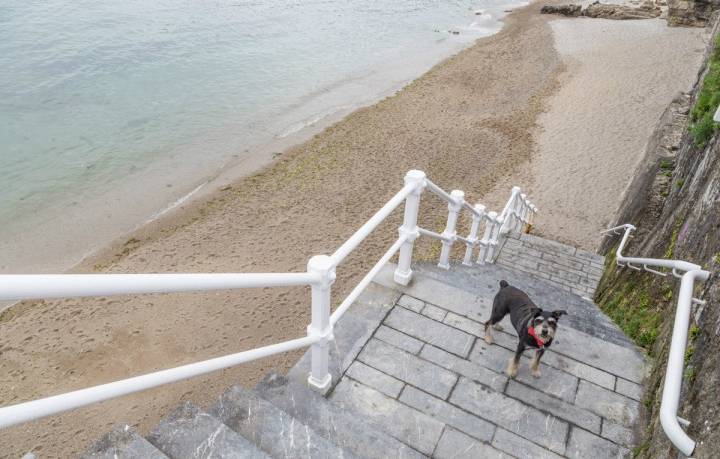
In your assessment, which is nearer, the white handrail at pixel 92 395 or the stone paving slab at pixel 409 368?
the white handrail at pixel 92 395

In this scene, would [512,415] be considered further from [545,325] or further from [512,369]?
[545,325]

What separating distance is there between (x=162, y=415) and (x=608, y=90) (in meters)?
22.7

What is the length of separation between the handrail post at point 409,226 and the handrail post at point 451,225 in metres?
0.66

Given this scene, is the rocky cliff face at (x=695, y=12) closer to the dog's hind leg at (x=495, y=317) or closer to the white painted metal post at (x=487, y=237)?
the white painted metal post at (x=487, y=237)

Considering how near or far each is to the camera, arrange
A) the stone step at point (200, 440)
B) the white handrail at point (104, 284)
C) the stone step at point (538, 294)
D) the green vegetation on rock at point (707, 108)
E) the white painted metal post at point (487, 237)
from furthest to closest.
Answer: the green vegetation on rock at point (707, 108)
the white painted metal post at point (487, 237)
the stone step at point (538, 294)
the stone step at point (200, 440)
the white handrail at point (104, 284)

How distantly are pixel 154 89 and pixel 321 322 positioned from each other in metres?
21.8

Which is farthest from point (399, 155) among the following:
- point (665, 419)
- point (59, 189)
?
point (665, 419)

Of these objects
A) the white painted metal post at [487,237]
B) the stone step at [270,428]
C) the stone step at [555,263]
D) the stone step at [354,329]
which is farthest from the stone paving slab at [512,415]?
the stone step at [555,263]

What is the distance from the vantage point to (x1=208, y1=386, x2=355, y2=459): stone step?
265cm

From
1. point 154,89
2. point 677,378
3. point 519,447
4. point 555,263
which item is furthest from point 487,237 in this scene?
point 154,89

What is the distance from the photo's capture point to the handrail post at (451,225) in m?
4.66

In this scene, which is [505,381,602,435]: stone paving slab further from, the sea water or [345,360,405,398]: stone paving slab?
the sea water

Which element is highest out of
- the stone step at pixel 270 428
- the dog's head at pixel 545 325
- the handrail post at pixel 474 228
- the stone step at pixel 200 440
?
the stone step at pixel 200 440

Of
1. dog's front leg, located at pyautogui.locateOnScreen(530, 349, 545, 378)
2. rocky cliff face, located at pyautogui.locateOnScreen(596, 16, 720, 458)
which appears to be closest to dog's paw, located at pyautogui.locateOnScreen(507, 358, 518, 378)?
dog's front leg, located at pyautogui.locateOnScreen(530, 349, 545, 378)
